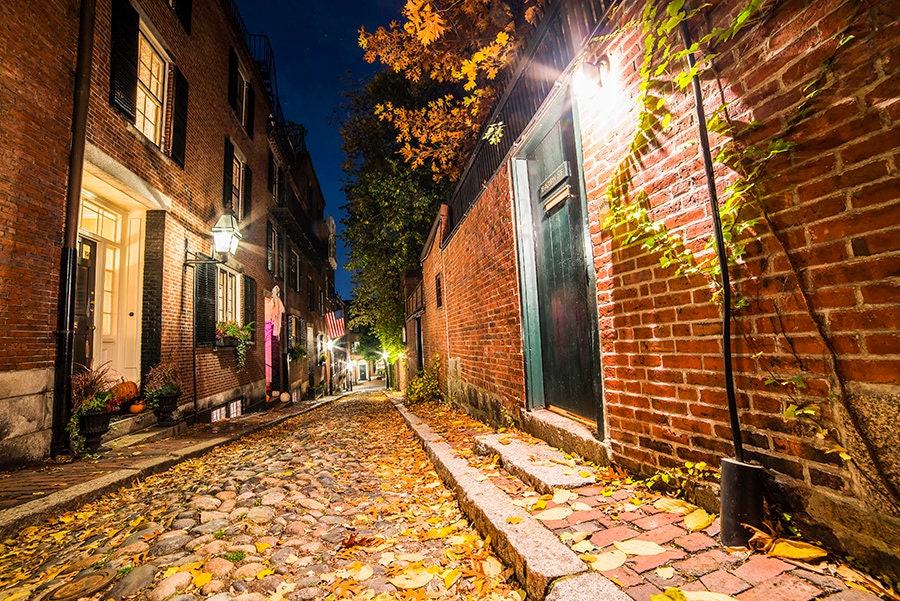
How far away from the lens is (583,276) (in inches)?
129

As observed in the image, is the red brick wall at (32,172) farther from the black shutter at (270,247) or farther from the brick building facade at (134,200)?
the black shutter at (270,247)

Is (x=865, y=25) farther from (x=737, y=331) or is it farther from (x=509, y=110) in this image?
(x=509, y=110)

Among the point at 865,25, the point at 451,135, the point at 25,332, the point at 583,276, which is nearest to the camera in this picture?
the point at 865,25

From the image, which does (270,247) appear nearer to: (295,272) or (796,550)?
(295,272)

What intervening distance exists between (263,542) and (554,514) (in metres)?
1.91

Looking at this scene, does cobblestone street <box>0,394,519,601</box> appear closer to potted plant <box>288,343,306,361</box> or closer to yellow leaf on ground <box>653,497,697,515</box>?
yellow leaf on ground <box>653,497,697,515</box>

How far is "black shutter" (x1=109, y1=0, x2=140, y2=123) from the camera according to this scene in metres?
5.56

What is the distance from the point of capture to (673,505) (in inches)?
77.2

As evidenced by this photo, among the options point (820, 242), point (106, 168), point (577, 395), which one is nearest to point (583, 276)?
point (577, 395)

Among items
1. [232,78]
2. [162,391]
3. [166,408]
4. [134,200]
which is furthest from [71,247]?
[232,78]

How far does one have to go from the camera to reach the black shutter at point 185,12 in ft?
24.9

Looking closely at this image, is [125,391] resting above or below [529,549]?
above

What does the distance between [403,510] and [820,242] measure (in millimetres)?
3038

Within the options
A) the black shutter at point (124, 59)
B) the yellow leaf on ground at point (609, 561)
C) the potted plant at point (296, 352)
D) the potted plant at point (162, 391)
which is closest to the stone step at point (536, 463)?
the yellow leaf on ground at point (609, 561)
